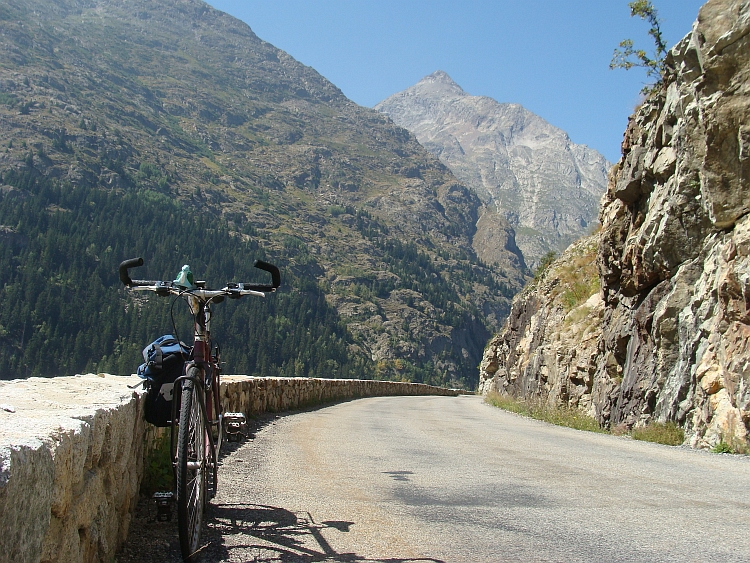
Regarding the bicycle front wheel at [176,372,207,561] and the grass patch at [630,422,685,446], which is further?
the grass patch at [630,422,685,446]

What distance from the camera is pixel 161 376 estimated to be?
5035mm

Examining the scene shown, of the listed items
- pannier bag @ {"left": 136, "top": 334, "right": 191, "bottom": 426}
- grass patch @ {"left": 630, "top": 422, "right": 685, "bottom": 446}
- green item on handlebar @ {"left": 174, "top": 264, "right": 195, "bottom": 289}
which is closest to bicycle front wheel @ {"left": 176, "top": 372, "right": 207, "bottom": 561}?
pannier bag @ {"left": 136, "top": 334, "right": 191, "bottom": 426}

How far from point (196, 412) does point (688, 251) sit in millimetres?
12549

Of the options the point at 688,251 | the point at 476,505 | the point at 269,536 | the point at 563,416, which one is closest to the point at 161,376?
the point at 269,536

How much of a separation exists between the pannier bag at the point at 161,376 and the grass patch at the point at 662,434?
992 cm

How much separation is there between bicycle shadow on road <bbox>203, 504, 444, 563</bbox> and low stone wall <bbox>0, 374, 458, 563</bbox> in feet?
2.04

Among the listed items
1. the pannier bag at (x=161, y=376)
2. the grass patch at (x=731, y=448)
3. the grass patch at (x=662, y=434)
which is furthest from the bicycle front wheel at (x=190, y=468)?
the grass patch at (x=662, y=434)

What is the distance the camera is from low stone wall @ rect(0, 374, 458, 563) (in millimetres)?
2336

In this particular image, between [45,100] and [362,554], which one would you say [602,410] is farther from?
[45,100]

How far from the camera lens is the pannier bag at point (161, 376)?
5.00 metres

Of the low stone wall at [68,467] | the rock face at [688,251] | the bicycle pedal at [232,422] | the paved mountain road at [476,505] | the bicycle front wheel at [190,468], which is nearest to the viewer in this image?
the low stone wall at [68,467]

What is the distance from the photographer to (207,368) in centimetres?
474

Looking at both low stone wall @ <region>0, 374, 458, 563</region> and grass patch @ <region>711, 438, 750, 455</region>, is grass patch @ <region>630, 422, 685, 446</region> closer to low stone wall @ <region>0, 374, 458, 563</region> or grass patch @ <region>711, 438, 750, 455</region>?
grass patch @ <region>711, 438, 750, 455</region>

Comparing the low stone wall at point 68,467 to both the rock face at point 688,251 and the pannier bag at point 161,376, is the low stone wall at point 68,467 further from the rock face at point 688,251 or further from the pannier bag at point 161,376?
the rock face at point 688,251
